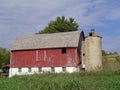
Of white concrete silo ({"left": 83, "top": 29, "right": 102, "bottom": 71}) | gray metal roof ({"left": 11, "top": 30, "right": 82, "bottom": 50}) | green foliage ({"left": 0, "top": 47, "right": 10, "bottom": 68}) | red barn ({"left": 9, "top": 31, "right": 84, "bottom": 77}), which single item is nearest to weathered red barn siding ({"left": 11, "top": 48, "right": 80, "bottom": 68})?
red barn ({"left": 9, "top": 31, "right": 84, "bottom": 77})

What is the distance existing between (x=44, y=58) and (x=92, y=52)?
7492 millimetres

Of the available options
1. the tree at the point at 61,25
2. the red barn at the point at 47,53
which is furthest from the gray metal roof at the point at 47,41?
the tree at the point at 61,25

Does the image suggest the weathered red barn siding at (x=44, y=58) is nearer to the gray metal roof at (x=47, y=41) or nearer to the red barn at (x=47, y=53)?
the red barn at (x=47, y=53)

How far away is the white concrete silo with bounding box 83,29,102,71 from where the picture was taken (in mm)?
43844

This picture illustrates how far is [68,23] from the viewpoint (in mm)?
66000

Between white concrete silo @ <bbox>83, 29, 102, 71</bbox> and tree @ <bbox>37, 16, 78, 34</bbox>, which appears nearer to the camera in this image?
white concrete silo @ <bbox>83, 29, 102, 71</bbox>

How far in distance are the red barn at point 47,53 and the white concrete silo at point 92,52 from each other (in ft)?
3.78

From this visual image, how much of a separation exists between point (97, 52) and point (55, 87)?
32052 mm

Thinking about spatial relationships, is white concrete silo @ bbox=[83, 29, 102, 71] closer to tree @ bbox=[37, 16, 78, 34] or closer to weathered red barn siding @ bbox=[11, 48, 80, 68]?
weathered red barn siding @ bbox=[11, 48, 80, 68]

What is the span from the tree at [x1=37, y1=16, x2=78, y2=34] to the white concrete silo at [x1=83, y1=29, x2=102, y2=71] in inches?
803

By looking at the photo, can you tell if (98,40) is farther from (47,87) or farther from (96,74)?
(47,87)

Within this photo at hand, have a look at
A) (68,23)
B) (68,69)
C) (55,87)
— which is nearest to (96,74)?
(68,69)

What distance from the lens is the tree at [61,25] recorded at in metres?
65.1

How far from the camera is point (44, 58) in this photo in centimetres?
4472
